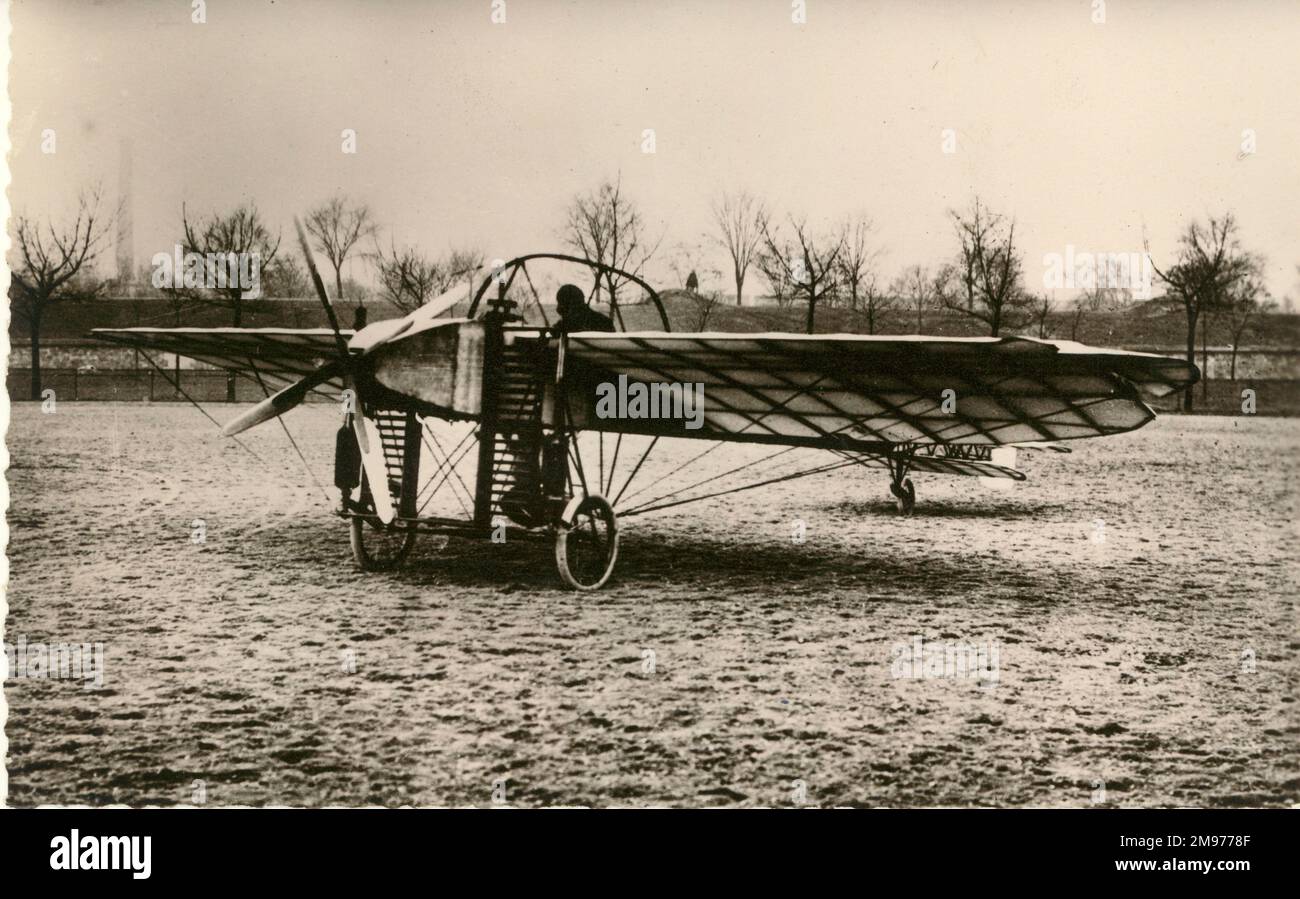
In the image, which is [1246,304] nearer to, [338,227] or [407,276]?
[407,276]

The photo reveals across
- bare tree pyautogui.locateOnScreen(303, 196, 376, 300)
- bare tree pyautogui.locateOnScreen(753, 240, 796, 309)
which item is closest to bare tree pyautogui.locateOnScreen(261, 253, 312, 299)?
bare tree pyautogui.locateOnScreen(303, 196, 376, 300)

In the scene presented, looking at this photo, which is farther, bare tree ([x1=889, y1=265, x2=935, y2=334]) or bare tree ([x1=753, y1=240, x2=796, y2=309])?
bare tree ([x1=889, y1=265, x2=935, y2=334])

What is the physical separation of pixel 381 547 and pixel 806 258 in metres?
5.13

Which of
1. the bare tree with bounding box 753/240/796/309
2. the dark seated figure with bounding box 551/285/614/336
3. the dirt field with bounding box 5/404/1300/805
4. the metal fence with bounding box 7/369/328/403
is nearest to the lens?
the dirt field with bounding box 5/404/1300/805

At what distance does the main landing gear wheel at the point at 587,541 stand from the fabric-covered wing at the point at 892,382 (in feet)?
3.86

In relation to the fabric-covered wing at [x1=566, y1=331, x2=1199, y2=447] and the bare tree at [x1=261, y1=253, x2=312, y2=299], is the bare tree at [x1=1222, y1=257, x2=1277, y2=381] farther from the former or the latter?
the bare tree at [x1=261, y1=253, x2=312, y2=299]

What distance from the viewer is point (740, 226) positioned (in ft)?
26.0

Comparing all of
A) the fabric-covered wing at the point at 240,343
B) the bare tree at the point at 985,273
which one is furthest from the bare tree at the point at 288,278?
the bare tree at the point at 985,273

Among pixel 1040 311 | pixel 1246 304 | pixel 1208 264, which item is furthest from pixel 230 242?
pixel 1246 304

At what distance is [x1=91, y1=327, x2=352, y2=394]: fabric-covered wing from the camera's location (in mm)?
8148

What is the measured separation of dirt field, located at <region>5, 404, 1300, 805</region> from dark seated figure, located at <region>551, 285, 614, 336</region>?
2.28 meters

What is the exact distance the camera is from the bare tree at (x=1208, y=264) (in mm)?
6418

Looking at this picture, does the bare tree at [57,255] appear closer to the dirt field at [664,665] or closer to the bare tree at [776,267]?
the dirt field at [664,665]
